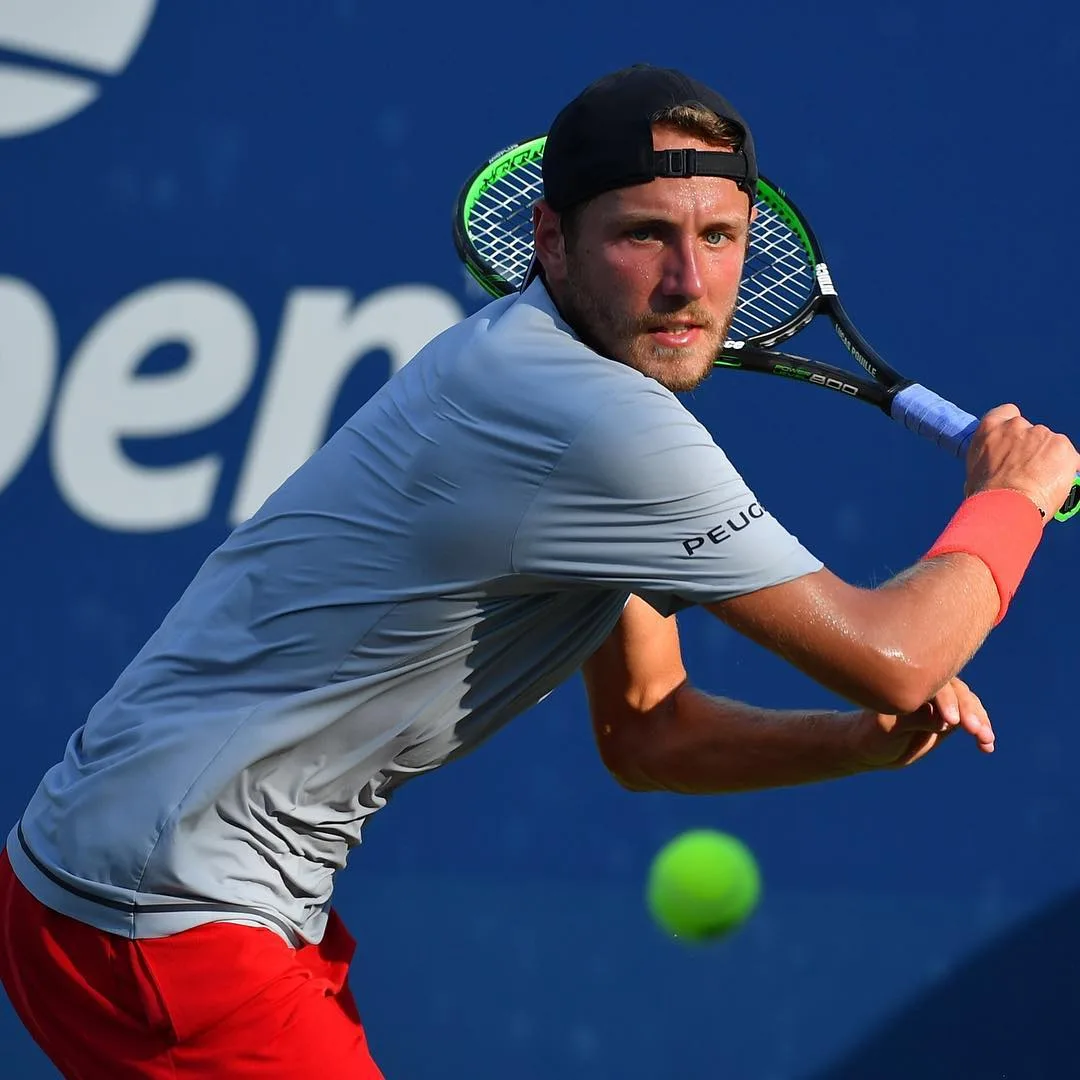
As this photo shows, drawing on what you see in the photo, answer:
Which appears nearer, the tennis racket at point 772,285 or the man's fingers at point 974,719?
the man's fingers at point 974,719

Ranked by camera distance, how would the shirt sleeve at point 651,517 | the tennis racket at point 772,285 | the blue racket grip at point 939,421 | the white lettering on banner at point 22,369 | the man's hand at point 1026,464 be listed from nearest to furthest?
the shirt sleeve at point 651,517, the man's hand at point 1026,464, the blue racket grip at point 939,421, the tennis racket at point 772,285, the white lettering on banner at point 22,369

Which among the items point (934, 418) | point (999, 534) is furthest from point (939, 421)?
point (999, 534)

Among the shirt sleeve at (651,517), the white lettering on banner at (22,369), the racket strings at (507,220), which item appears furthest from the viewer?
the white lettering on banner at (22,369)

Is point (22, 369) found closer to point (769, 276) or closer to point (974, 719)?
point (769, 276)

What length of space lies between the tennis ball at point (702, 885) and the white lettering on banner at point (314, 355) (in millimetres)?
1081

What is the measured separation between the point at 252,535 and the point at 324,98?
185cm

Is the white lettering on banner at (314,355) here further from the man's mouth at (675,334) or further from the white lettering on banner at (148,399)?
the man's mouth at (675,334)

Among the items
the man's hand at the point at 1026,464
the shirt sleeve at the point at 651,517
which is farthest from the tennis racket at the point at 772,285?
the shirt sleeve at the point at 651,517

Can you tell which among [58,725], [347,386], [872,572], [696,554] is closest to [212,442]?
[347,386]

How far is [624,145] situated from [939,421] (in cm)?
64

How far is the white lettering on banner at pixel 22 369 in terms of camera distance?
3.74 meters

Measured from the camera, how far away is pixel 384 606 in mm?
2016

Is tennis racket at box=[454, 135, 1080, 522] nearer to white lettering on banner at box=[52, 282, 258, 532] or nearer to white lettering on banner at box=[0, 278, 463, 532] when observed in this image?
white lettering on banner at box=[0, 278, 463, 532]

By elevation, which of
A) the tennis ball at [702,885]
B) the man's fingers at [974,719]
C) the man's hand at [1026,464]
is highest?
the man's hand at [1026,464]
